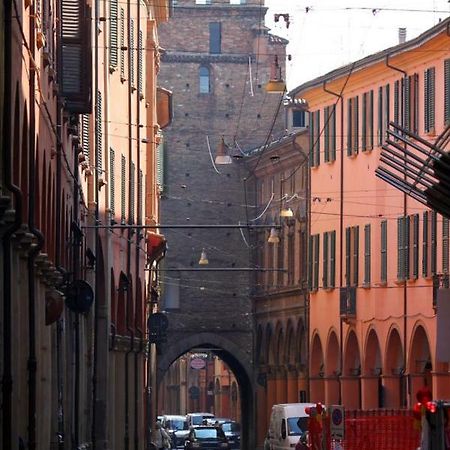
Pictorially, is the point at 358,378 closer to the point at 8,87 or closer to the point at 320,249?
the point at 320,249

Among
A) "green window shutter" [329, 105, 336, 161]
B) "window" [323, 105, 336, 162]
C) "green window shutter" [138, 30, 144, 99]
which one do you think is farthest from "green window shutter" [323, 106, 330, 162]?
"green window shutter" [138, 30, 144, 99]

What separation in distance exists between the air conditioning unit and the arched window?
2191cm

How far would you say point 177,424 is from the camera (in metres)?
84.8

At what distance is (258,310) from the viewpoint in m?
75.0

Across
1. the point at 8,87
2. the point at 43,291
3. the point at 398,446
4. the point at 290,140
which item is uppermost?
the point at 290,140

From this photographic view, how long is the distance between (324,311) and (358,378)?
16.0 ft

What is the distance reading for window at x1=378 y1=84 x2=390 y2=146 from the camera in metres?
54.4

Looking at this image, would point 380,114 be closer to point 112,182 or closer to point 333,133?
point 333,133

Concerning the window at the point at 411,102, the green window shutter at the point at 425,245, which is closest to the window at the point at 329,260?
the window at the point at 411,102

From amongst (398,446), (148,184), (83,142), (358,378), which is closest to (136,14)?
(148,184)

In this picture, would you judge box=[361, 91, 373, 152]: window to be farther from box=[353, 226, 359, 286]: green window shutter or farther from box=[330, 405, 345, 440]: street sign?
box=[330, 405, 345, 440]: street sign

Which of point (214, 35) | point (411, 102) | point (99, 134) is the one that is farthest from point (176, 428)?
point (99, 134)

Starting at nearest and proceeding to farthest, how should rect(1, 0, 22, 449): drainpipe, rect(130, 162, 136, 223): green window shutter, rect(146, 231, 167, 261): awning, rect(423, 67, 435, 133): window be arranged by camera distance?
rect(1, 0, 22, 449): drainpipe < rect(130, 162, 136, 223): green window shutter < rect(423, 67, 435, 133): window < rect(146, 231, 167, 261): awning

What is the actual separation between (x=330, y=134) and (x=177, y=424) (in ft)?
87.3
